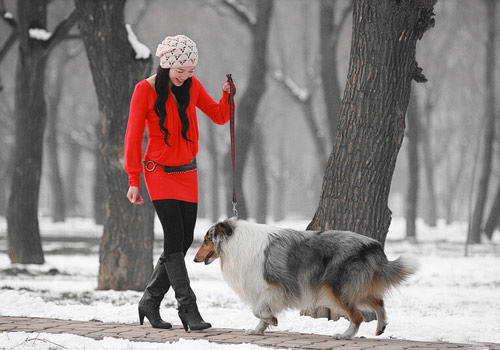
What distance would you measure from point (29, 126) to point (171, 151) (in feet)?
29.4

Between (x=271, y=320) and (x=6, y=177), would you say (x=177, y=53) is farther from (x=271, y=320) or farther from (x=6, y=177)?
(x=6, y=177)

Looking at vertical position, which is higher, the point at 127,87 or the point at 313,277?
the point at 127,87

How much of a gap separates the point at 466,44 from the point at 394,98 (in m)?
28.3

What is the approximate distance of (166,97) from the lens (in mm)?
6164

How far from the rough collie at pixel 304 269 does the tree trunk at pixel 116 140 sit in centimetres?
429

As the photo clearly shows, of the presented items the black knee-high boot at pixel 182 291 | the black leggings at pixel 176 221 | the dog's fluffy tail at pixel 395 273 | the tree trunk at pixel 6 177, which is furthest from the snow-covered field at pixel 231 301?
the tree trunk at pixel 6 177

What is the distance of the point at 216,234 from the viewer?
6.22 meters

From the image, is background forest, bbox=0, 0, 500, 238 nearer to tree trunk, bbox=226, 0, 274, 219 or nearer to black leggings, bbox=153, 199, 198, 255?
tree trunk, bbox=226, 0, 274, 219

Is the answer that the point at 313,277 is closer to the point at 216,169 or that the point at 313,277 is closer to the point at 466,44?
the point at 216,169

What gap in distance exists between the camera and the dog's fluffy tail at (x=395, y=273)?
6.11 m

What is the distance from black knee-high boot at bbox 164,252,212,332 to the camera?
20.5 ft

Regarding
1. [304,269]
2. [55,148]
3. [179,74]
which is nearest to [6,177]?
[55,148]

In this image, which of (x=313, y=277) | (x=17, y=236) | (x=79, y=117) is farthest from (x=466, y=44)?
(x=313, y=277)

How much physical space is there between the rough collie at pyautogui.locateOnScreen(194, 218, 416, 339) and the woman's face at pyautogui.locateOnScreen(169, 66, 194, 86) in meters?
1.31
